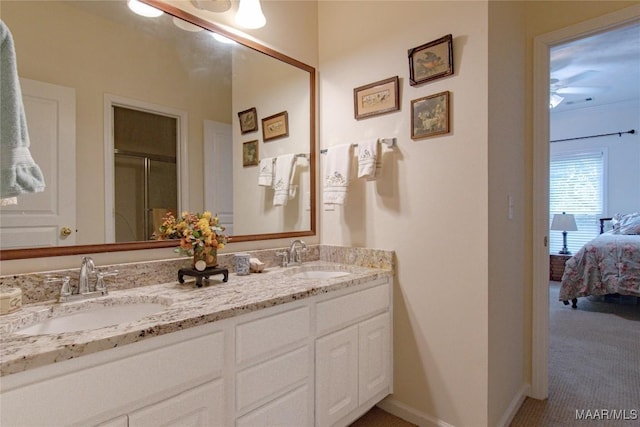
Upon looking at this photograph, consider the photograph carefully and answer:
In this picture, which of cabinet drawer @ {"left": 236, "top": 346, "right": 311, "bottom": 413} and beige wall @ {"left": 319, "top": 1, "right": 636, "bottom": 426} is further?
beige wall @ {"left": 319, "top": 1, "right": 636, "bottom": 426}

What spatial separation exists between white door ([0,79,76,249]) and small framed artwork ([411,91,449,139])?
1.54 meters

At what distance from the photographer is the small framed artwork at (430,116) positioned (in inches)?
68.5

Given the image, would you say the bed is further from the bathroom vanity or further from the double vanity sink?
the double vanity sink

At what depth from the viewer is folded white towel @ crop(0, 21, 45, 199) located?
1.08 meters

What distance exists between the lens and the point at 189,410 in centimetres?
107

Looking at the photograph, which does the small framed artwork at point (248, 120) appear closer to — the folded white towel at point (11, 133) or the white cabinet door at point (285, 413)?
the folded white towel at point (11, 133)

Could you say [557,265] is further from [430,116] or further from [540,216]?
[430,116]

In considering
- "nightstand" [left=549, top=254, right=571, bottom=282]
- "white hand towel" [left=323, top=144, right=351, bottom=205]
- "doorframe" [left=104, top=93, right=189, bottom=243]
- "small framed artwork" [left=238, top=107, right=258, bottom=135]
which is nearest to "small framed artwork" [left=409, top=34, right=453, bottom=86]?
"white hand towel" [left=323, top=144, right=351, bottom=205]

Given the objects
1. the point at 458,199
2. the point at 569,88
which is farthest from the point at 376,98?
the point at 569,88

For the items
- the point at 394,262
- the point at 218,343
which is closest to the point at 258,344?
the point at 218,343

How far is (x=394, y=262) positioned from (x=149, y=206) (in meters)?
1.27

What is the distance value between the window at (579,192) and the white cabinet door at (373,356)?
447 cm

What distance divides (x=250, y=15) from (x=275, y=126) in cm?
60

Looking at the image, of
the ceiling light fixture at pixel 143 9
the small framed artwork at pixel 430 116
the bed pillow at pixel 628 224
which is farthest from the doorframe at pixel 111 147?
the bed pillow at pixel 628 224
